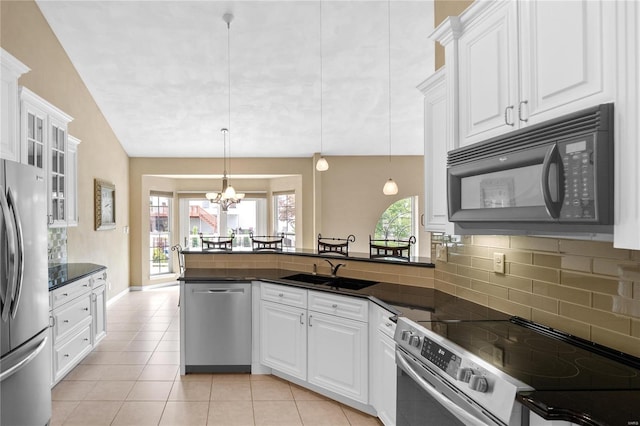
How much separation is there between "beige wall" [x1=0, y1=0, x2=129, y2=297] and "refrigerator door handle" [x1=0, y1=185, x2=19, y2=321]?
7.93 feet

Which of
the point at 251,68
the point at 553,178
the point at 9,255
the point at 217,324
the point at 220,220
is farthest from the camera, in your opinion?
the point at 220,220

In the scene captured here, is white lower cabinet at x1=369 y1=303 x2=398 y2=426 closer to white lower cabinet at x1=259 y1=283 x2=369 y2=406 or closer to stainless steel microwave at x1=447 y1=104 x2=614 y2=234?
white lower cabinet at x1=259 y1=283 x2=369 y2=406

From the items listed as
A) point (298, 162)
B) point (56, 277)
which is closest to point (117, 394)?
point (56, 277)

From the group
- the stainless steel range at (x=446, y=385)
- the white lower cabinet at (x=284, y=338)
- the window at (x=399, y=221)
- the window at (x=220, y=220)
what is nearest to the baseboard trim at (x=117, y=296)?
the window at (x=220, y=220)

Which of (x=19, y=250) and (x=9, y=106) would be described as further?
(x=9, y=106)

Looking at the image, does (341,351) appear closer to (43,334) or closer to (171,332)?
(43,334)

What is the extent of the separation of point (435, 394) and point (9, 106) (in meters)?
3.49

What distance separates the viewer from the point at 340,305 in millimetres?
2836

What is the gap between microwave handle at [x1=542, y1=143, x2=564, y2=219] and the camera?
1.29 metres

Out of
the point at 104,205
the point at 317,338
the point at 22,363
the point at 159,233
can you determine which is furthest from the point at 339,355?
the point at 159,233

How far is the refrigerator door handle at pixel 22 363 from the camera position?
82.4 inches

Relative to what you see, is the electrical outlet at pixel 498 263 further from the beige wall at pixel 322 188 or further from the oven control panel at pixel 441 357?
the beige wall at pixel 322 188

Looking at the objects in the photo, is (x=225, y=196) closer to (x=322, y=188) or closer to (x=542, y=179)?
(x=322, y=188)

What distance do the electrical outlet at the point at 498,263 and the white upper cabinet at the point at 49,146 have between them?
364 centimetres
